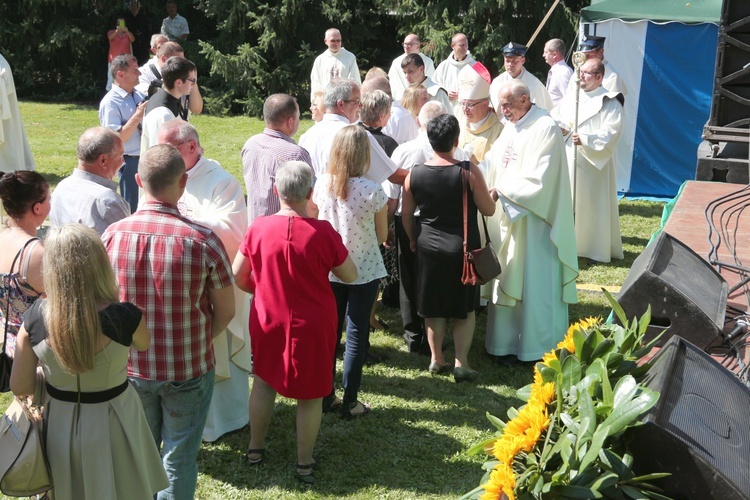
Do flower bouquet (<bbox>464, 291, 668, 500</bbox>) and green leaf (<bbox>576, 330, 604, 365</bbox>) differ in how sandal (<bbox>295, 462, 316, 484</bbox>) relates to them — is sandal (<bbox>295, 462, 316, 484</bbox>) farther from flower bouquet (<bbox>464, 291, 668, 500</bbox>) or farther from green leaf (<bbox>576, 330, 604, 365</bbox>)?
green leaf (<bbox>576, 330, 604, 365</bbox>)

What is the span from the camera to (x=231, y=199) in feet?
15.1

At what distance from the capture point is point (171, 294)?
3.60 m

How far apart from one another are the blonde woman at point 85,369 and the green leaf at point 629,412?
1776 mm

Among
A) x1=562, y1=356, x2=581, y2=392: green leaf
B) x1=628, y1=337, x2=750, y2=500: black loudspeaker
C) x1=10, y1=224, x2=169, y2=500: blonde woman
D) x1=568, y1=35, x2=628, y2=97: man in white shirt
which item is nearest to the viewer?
x1=628, y1=337, x2=750, y2=500: black loudspeaker

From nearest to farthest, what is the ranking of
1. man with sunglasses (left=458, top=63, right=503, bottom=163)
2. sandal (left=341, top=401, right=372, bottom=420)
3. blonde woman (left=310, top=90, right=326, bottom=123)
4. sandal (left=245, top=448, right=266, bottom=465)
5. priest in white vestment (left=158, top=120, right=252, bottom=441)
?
priest in white vestment (left=158, top=120, right=252, bottom=441) < sandal (left=245, top=448, right=266, bottom=465) < sandal (left=341, top=401, right=372, bottom=420) < man with sunglasses (left=458, top=63, right=503, bottom=163) < blonde woman (left=310, top=90, right=326, bottom=123)

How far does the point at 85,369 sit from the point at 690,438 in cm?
206

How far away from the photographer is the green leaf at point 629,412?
2.32 metres

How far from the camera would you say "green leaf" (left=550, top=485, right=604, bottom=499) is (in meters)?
2.24

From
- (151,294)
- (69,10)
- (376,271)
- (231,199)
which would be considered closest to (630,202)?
(376,271)

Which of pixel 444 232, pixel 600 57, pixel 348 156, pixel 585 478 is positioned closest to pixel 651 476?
pixel 585 478

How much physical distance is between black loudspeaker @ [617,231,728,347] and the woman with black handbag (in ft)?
8.74

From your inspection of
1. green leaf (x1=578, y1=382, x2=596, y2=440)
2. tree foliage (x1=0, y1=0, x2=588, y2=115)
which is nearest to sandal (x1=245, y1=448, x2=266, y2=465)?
green leaf (x1=578, y1=382, x2=596, y2=440)

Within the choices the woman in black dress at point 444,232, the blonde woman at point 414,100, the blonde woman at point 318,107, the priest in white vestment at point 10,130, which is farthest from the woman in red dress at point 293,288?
the priest in white vestment at point 10,130

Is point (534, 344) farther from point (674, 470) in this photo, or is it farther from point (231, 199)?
point (674, 470)
